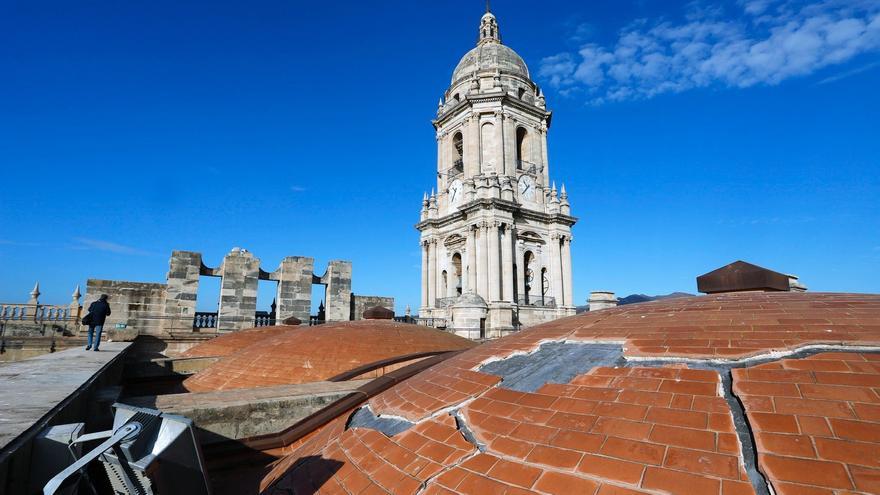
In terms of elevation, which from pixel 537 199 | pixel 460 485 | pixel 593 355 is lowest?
pixel 460 485

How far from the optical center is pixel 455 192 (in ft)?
94.6

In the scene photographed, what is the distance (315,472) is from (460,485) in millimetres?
1365

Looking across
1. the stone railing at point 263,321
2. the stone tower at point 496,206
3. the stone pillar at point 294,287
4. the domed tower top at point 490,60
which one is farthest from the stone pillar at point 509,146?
the stone railing at point 263,321

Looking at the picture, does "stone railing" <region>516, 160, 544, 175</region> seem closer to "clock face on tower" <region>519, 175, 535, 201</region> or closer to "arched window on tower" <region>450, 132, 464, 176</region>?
"clock face on tower" <region>519, 175, 535, 201</region>

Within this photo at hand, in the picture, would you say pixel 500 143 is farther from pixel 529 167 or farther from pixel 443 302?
pixel 443 302

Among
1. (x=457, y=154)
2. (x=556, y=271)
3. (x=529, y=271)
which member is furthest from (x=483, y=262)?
(x=457, y=154)

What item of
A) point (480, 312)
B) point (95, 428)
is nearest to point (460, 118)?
point (480, 312)

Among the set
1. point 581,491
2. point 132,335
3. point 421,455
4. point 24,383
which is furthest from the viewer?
point 132,335

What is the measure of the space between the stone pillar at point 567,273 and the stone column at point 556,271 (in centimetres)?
34

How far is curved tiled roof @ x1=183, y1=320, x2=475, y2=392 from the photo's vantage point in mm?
8398

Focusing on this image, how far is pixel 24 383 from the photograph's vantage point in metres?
3.76

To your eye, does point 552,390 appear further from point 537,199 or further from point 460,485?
point 537,199

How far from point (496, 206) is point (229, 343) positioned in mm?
16601

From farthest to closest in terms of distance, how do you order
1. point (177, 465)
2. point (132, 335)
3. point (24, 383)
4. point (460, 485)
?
point (132, 335) < point (24, 383) < point (460, 485) < point (177, 465)
